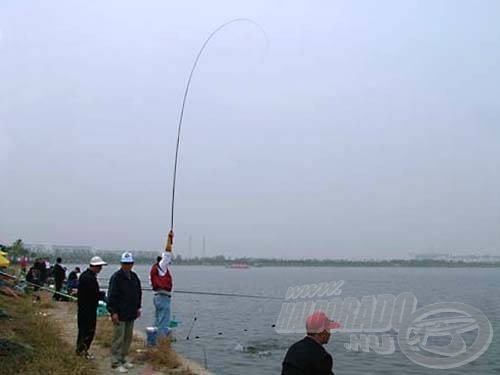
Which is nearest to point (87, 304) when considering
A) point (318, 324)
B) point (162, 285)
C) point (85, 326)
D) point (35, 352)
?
point (85, 326)

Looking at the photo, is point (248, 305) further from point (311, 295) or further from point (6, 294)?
point (311, 295)

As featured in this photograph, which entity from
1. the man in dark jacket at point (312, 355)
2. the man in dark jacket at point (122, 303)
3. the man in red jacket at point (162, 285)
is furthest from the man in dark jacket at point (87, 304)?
the man in dark jacket at point (312, 355)

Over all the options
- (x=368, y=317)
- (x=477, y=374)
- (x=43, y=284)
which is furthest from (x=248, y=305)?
(x=368, y=317)

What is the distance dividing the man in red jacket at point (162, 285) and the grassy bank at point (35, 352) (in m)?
1.95

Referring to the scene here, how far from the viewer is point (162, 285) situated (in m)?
10.9

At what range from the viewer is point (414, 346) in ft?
58.8

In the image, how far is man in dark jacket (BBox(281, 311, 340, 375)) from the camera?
4336 millimetres

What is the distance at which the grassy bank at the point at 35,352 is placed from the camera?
7168 mm

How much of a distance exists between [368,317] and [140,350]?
4560 millimetres

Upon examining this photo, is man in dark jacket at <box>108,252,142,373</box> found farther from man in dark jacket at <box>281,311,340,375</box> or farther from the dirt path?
man in dark jacket at <box>281,311,340,375</box>

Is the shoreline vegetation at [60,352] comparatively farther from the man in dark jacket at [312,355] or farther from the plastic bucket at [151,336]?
the man in dark jacket at [312,355]

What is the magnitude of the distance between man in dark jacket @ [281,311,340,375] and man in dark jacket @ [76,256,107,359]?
5.23 meters

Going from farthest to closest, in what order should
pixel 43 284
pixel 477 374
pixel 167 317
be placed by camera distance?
pixel 43 284 < pixel 477 374 < pixel 167 317

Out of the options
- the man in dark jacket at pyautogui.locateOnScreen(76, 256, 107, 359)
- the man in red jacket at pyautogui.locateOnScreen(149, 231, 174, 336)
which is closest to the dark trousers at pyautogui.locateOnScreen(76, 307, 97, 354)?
the man in dark jacket at pyautogui.locateOnScreen(76, 256, 107, 359)
